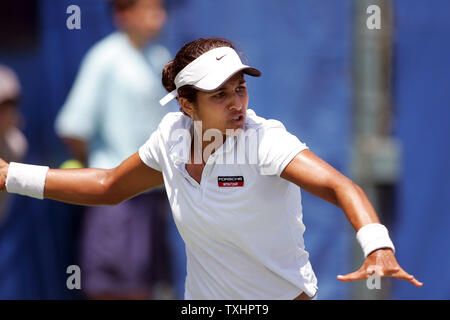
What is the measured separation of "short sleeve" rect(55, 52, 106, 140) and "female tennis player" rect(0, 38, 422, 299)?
1610 mm

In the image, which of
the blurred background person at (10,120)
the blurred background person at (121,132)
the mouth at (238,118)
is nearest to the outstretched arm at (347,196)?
the mouth at (238,118)

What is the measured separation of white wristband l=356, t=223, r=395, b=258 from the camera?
105 inches

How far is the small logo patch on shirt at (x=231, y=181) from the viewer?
3.13 m

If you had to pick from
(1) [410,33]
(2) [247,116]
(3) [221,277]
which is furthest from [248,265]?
(1) [410,33]

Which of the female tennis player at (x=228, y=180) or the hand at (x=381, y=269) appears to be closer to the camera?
the hand at (x=381, y=269)

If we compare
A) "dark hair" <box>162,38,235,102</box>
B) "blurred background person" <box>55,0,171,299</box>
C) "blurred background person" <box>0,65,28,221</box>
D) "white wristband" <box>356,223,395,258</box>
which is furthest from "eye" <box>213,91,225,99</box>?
"blurred background person" <box>0,65,28,221</box>

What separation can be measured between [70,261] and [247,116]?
89.8 inches

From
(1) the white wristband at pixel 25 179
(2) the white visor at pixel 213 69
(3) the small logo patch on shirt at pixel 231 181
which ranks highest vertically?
(2) the white visor at pixel 213 69

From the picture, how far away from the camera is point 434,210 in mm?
5094

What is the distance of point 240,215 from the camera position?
3.16m

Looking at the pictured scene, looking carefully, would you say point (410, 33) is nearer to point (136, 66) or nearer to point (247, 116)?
point (136, 66)

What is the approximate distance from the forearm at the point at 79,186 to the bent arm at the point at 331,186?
0.91 m

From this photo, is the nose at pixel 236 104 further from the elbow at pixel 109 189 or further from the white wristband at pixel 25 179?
the white wristband at pixel 25 179

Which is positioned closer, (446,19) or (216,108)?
(216,108)
